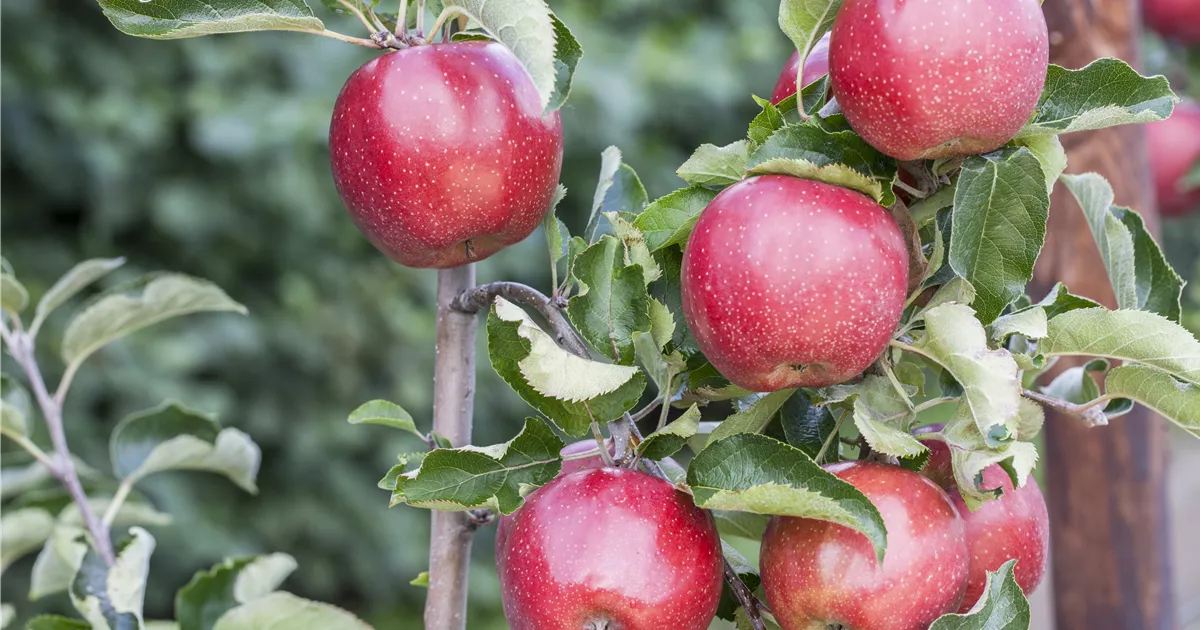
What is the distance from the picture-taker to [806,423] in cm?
61

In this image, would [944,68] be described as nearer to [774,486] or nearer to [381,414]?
[774,486]

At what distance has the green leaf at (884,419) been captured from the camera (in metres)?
0.51

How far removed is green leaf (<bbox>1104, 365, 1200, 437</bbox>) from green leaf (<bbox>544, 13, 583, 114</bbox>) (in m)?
0.33

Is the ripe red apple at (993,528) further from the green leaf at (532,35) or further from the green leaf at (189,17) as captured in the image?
the green leaf at (189,17)

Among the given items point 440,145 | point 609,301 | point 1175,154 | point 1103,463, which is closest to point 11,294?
point 440,145

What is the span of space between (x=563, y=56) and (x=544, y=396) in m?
0.16

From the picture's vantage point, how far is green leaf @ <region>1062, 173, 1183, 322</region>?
2.17 ft

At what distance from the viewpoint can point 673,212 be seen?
0.58 metres

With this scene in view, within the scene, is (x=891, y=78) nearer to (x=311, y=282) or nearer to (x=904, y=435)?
(x=904, y=435)

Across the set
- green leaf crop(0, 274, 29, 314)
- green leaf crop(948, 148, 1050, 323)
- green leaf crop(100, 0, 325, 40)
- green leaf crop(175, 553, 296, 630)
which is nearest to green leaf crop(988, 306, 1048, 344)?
green leaf crop(948, 148, 1050, 323)

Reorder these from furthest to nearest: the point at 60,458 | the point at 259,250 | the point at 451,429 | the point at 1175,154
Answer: the point at 259,250
the point at 1175,154
the point at 60,458
the point at 451,429

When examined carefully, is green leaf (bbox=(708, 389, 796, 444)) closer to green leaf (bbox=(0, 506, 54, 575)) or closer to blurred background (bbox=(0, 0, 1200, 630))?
green leaf (bbox=(0, 506, 54, 575))

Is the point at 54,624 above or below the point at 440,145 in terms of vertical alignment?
below

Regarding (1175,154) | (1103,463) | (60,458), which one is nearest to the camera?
(60,458)
